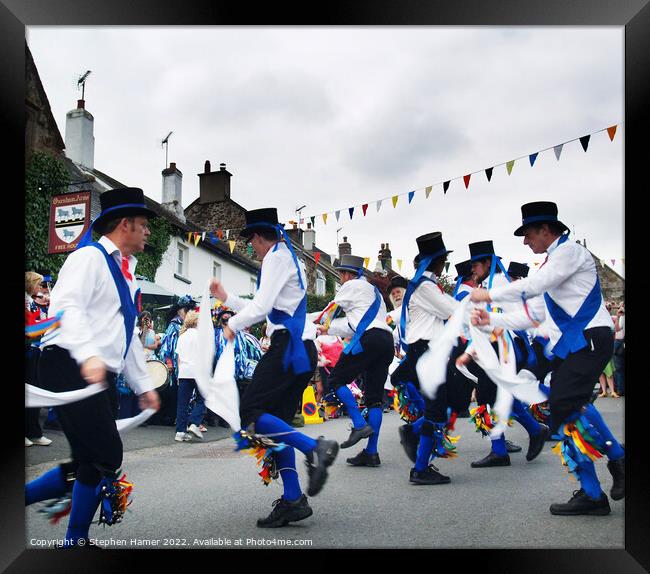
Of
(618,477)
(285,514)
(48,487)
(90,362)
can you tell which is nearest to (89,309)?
(90,362)

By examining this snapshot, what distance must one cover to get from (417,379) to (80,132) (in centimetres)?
329

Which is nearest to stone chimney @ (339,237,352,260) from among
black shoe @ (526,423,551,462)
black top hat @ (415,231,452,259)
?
black top hat @ (415,231,452,259)

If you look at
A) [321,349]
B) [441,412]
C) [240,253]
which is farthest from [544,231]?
[321,349]

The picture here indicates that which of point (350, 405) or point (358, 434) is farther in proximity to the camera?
point (350, 405)

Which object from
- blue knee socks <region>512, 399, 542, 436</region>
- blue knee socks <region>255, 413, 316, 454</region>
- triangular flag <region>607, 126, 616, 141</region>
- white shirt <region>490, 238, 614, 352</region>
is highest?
triangular flag <region>607, 126, 616, 141</region>

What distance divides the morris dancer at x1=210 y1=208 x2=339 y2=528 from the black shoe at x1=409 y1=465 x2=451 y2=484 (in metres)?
1.33

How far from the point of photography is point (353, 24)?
3934mm

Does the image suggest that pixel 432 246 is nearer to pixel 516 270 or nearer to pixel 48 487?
pixel 516 270

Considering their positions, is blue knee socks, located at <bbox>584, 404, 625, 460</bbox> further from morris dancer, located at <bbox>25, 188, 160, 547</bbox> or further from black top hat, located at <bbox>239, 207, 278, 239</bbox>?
morris dancer, located at <bbox>25, 188, 160, 547</bbox>

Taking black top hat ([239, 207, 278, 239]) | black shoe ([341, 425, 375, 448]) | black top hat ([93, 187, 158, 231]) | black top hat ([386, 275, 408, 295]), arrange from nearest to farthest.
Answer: black top hat ([93, 187, 158, 231]) → black top hat ([239, 207, 278, 239]) → black shoe ([341, 425, 375, 448]) → black top hat ([386, 275, 408, 295])

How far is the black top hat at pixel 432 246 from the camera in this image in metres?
4.86

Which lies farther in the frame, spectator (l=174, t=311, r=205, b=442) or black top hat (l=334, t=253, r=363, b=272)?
spectator (l=174, t=311, r=205, b=442)

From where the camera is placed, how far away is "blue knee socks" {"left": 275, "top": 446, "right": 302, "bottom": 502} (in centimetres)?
381

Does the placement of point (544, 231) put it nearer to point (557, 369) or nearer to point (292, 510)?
point (557, 369)
